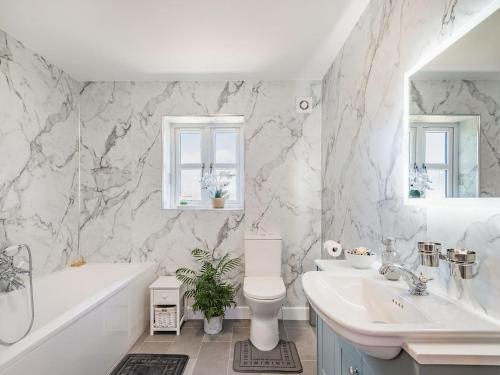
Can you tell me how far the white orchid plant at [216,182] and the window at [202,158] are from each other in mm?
27

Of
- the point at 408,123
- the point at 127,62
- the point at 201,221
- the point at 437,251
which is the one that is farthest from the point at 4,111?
the point at 437,251

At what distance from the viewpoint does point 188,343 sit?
2.29 metres

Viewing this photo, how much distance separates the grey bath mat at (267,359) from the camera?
6.35ft

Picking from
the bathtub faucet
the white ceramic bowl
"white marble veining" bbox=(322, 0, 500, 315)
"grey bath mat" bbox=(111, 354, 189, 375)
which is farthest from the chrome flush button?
the bathtub faucet

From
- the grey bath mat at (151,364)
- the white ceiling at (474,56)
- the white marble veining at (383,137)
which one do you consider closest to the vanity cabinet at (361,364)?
the white marble veining at (383,137)

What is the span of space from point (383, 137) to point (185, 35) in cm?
161

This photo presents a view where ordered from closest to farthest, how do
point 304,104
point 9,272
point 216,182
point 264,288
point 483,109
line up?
point 483,109, point 9,272, point 264,288, point 304,104, point 216,182

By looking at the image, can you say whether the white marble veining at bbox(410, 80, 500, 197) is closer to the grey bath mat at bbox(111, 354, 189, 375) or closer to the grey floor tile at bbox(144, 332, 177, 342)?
the grey bath mat at bbox(111, 354, 189, 375)

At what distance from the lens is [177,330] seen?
7.96 feet

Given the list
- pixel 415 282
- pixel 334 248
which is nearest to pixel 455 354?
pixel 415 282

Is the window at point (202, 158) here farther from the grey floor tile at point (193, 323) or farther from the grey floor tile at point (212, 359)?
the grey floor tile at point (212, 359)

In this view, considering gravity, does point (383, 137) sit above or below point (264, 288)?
above

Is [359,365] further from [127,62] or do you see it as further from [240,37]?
[127,62]

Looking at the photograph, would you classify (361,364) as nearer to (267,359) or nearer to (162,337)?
(267,359)
